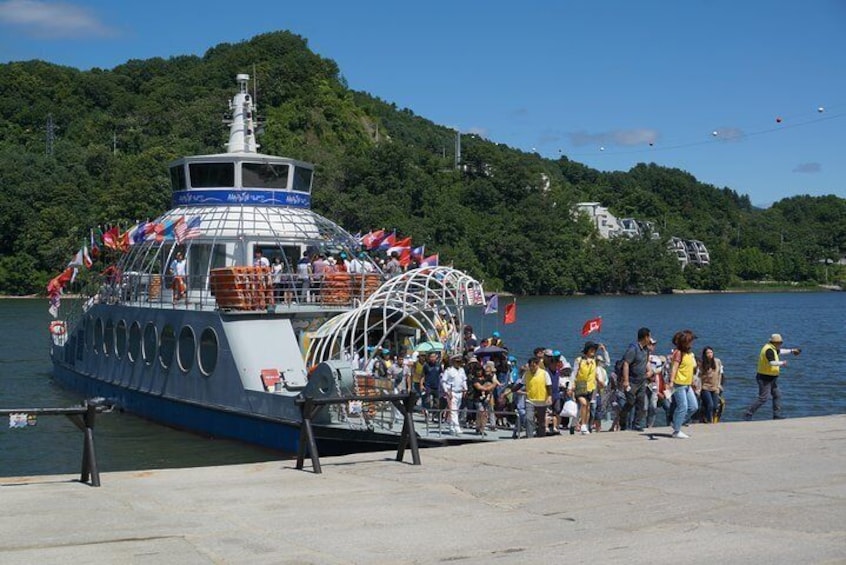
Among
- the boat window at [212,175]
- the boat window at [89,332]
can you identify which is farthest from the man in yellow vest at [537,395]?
the boat window at [89,332]

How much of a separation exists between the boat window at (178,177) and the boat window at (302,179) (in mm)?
3071

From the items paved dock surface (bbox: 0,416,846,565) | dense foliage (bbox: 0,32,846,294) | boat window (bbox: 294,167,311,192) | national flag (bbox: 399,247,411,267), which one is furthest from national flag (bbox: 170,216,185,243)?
dense foliage (bbox: 0,32,846,294)

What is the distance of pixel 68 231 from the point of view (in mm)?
102250

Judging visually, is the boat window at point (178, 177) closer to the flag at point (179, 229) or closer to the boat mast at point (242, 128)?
the boat mast at point (242, 128)

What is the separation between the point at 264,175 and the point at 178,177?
2.69m

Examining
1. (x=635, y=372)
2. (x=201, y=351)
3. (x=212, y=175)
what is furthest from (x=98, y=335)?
(x=635, y=372)

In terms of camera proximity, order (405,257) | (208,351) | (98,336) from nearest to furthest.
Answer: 1. (208,351)
2. (405,257)
3. (98,336)

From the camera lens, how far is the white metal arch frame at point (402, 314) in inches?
884

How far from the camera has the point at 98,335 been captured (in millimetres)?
31875

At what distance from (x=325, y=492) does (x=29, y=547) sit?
137 inches

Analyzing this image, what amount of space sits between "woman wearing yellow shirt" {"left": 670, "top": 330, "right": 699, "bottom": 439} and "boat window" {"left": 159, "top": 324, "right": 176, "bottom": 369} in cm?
1415

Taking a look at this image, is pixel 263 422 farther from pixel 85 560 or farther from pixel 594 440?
pixel 85 560

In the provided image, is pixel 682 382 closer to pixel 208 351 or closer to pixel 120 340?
pixel 208 351

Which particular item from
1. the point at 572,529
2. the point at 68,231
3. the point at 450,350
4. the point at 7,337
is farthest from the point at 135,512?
the point at 68,231
